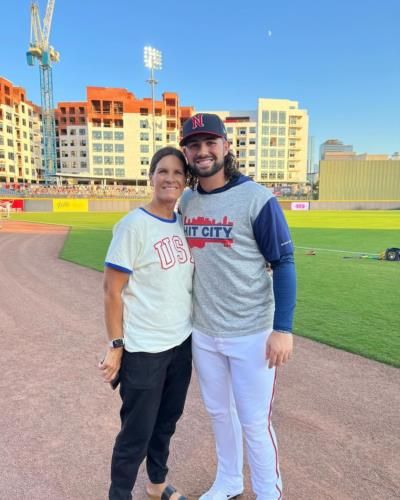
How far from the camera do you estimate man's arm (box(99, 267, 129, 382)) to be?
212cm

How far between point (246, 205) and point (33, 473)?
2.46 metres

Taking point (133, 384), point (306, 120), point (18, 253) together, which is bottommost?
point (18, 253)

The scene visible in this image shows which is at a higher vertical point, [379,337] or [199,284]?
[199,284]

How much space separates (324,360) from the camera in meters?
4.49

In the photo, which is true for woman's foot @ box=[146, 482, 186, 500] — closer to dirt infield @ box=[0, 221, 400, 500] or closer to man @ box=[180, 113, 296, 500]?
dirt infield @ box=[0, 221, 400, 500]

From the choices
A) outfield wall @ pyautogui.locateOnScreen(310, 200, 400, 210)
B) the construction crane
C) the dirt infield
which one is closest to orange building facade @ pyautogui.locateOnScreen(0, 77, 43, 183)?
the construction crane

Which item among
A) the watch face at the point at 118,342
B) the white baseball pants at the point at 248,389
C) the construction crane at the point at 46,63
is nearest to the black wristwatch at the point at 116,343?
the watch face at the point at 118,342

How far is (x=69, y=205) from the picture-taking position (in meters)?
42.2

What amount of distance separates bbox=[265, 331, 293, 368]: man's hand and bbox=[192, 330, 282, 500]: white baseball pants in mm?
56

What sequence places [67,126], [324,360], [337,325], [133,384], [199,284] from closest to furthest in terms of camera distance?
[133,384]
[199,284]
[324,360]
[337,325]
[67,126]

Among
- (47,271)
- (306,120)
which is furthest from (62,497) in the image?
(306,120)

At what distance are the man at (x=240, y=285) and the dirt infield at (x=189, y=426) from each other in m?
0.53

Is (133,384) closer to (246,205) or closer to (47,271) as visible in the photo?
(246,205)

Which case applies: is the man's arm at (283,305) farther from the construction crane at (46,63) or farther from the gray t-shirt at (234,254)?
the construction crane at (46,63)
